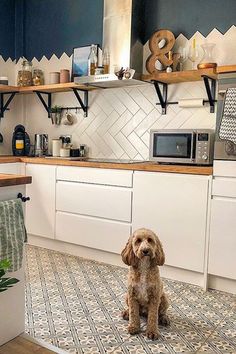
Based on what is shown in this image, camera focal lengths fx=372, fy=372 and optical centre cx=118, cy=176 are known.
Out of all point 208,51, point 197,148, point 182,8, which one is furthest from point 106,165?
point 182,8

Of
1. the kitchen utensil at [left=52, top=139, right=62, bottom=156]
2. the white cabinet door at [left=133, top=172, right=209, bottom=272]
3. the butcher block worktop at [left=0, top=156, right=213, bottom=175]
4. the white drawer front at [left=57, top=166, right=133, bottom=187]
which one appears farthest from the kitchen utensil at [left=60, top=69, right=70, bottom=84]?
the white cabinet door at [left=133, top=172, right=209, bottom=272]

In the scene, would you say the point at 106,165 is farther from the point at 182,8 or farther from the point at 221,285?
the point at 182,8

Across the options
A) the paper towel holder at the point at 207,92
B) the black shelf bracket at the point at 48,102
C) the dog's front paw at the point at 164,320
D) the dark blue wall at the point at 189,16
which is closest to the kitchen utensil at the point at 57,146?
the black shelf bracket at the point at 48,102

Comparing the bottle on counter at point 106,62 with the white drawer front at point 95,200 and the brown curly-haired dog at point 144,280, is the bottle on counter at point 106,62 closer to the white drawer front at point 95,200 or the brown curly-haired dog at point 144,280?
the white drawer front at point 95,200

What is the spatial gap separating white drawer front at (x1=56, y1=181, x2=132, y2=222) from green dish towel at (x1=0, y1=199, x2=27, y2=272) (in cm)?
138

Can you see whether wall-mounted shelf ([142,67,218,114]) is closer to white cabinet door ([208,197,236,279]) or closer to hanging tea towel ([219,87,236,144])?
hanging tea towel ([219,87,236,144])

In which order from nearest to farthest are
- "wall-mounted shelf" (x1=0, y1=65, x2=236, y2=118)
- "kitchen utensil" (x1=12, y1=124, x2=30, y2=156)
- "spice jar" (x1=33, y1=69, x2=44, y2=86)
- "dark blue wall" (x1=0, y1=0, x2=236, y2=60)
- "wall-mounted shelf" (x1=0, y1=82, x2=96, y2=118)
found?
"wall-mounted shelf" (x1=0, y1=65, x2=236, y2=118), "dark blue wall" (x1=0, y1=0, x2=236, y2=60), "wall-mounted shelf" (x1=0, y1=82, x2=96, y2=118), "spice jar" (x1=33, y1=69, x2=44, y2=86), "kitchen utensil" (x1=12, y1=124, x2=30, y2=156)

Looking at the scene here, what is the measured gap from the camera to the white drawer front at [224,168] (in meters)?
2.62

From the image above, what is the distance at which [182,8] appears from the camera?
3.36 m

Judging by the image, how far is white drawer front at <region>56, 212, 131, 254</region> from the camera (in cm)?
317

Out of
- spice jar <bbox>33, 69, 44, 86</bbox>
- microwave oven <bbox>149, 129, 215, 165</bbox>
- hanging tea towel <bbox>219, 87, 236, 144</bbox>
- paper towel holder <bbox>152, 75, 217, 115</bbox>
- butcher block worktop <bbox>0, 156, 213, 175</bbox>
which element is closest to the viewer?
hanging tea towel <bbox>219, 87, 236, 144</bbox>

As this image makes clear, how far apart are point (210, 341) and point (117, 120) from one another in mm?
2340

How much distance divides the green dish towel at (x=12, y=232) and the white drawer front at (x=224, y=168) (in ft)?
4.80

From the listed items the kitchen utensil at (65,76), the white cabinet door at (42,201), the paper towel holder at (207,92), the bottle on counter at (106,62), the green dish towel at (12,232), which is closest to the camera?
the green dish towel at (12,232)
